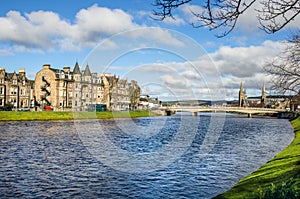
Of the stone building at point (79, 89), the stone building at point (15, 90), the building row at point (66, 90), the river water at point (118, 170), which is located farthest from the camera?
the stone building at point (79, 89)

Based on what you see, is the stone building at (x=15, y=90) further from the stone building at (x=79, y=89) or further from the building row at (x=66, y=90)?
the stone building at (x=79, y=89)

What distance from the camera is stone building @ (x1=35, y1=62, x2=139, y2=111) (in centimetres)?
10244

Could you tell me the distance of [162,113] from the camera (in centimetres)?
13412

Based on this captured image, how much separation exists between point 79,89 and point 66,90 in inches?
280

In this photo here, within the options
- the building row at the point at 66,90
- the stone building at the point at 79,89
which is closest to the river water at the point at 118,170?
the building row at the point at 66,90

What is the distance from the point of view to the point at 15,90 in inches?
3757

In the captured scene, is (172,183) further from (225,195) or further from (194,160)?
(194,160)

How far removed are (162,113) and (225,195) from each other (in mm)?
120144

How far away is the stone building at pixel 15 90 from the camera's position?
295 ft

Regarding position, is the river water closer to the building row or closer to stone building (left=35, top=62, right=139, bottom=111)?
the building row

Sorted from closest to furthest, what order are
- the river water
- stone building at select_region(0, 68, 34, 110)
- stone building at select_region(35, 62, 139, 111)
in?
the river water → stone building at select_region(0, 68, 34, 110) → stone building at select_region(35, 62, 139, 111)

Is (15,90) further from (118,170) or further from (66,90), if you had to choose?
(118,170)

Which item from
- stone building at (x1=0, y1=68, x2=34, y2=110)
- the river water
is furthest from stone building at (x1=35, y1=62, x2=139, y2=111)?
the river water

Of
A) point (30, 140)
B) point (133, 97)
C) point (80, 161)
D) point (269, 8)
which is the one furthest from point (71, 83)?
point (269, 8)
